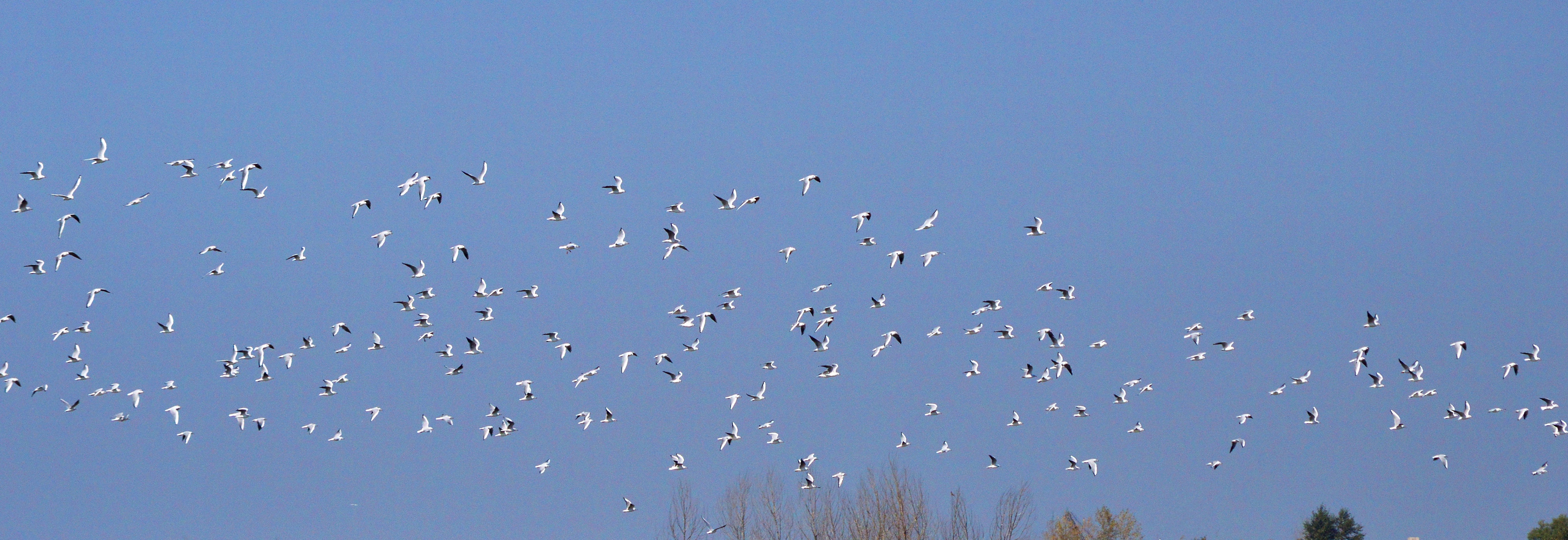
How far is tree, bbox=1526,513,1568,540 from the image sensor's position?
7469cm

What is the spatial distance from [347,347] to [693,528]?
13.7m

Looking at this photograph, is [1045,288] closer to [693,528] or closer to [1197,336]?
[1197,336]

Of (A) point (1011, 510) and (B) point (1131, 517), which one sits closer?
(A) point (1011, 510)

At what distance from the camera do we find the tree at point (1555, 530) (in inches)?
2940

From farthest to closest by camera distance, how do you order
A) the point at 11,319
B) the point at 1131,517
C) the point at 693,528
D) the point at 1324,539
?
the point at 1324,539 < the point at 1131,517 < the point at 693,528 < the point at 11,319

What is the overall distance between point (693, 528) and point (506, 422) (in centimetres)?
870

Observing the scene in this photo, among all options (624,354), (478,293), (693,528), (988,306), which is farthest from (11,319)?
(988,306)

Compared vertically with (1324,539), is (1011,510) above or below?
below

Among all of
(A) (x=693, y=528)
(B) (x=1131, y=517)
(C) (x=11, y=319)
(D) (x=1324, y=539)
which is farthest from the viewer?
(D) (x=1324, y=539)

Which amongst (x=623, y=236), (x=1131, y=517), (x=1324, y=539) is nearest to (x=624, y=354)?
(x=623, y=236)

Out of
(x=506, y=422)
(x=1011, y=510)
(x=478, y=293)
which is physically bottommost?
(x=1011, y=510)

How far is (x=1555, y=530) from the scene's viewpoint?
76.0 metres

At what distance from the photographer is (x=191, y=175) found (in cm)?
4328

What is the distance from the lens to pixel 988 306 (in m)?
51.9
